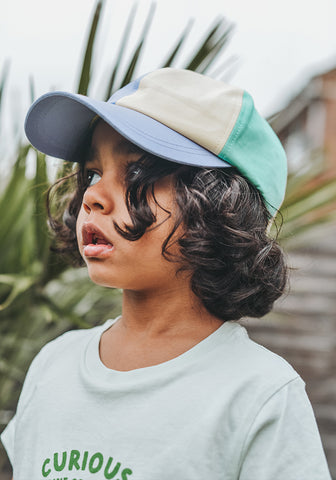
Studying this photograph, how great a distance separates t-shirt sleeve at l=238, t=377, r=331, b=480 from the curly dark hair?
196 millimetres

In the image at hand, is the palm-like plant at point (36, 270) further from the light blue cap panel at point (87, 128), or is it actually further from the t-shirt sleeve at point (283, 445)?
the t-shirt sleeve at point (283, 445)

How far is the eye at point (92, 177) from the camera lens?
0.87 m

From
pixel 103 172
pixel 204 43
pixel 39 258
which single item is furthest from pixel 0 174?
pixel 103 172

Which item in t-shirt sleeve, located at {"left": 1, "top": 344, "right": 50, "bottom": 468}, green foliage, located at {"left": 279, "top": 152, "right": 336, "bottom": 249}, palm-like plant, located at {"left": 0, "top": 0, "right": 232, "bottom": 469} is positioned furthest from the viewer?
green foliage, located at {"left": 279, "top": 152, "right": 336, "bottom": 249}

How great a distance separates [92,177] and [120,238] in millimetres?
192

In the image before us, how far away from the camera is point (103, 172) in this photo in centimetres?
83

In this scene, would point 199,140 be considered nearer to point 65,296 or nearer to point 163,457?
point 163,457

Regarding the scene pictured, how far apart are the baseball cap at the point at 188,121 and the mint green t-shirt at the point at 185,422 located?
267mm

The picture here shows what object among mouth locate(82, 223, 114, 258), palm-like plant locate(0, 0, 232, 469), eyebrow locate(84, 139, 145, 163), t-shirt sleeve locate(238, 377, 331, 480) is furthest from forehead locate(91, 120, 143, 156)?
t-shirt sleeve locate(238, 377, 331, 480)

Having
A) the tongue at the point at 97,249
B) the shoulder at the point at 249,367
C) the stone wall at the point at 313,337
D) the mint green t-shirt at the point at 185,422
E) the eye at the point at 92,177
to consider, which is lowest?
the stone wall at the point at 313,337

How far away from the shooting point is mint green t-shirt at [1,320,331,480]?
2.26ft

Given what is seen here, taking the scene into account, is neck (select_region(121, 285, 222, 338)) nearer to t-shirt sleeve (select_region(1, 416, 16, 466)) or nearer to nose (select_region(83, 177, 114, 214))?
nose (select_region(83, 177, 114, 214))

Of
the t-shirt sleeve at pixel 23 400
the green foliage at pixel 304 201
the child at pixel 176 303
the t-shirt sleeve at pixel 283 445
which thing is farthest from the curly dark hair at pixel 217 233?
the green foliage at pixel 304 201

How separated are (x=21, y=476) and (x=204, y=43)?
97 centimetres
